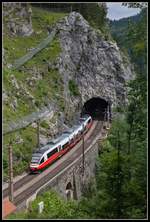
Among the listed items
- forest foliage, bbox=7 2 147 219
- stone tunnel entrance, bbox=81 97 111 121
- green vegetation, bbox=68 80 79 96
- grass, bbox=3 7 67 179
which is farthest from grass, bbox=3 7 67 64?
forest foliage, bbox=7 2 147 219

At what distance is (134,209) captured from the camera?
705 inches

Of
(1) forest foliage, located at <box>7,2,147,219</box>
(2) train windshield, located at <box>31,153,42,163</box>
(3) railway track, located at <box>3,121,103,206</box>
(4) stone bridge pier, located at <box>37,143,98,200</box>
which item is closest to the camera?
(1) forest foliage, located at <box>7,2,147,219</box>

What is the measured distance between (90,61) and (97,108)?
9.07 metres

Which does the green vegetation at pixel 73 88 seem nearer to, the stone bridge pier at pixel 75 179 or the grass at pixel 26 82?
the grass at pixel 26 82

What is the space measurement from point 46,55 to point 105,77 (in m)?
13.7

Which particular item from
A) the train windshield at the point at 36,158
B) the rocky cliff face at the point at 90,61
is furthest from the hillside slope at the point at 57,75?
the train windshield at the point at 36,158

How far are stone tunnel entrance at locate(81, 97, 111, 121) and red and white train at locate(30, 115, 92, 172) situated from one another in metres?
17.2

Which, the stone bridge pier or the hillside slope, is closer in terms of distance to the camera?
the stone bridge pier

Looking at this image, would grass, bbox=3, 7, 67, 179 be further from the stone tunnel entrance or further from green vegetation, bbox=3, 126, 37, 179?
the stone tunnel entrance

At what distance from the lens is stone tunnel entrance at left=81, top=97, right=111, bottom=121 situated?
8063 cm

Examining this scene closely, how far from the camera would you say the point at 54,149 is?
46.6 m

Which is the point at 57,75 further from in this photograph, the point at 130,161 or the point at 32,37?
the point at 130,161

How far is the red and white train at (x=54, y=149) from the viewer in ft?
140

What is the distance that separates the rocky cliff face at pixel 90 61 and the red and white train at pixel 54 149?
52.9 feet
